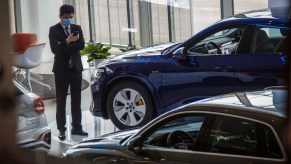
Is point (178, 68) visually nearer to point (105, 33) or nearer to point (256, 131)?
point (105, 33)

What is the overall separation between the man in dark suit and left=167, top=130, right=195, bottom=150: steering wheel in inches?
46.4

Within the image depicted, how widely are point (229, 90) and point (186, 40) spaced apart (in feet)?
1.36

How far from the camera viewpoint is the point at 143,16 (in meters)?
3.16

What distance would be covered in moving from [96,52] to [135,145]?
1.53 m

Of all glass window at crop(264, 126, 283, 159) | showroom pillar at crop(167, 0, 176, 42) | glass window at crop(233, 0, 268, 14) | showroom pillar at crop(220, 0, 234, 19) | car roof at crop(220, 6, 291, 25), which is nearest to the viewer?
glass window at crop(264, 126, 283, 159)

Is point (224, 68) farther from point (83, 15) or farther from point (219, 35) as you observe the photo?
point (83, 15)

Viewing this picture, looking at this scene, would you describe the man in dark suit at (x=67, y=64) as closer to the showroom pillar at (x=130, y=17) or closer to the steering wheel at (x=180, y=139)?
the showroom pillar at (x=130, y=17)

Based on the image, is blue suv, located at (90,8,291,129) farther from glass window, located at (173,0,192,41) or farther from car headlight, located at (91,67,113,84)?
glass window, located at (173,0,192,41)

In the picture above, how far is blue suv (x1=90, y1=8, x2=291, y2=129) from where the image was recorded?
118 inches

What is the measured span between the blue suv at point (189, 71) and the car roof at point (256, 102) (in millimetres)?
299

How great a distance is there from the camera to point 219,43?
3328mm

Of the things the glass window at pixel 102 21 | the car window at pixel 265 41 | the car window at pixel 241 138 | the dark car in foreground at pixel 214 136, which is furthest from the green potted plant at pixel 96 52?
the car window at pixel 241 138

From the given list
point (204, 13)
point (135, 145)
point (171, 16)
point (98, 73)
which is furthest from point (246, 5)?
point (98, 73)

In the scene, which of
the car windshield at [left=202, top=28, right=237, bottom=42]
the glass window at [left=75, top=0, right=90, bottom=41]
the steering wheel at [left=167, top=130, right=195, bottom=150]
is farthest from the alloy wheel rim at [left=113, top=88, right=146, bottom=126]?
the steering wheel at [left=167, top=130, right=195, bottom=150]
